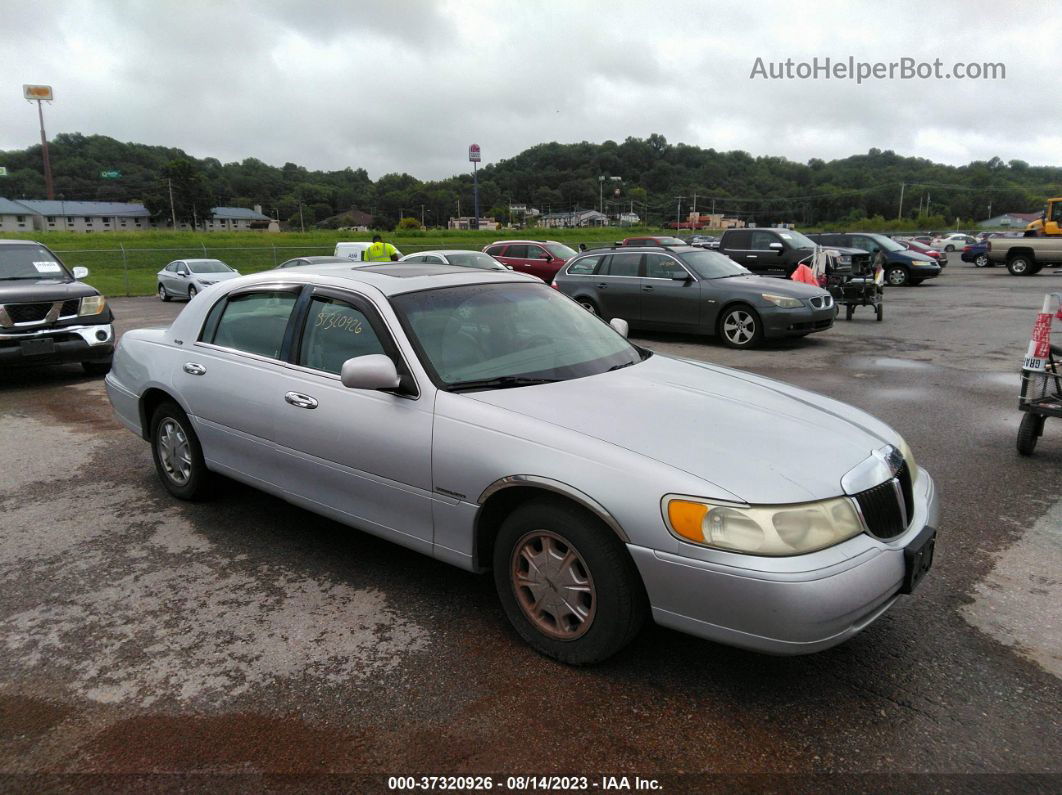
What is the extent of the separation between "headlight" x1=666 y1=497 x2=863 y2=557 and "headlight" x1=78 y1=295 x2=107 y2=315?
9.22 metres

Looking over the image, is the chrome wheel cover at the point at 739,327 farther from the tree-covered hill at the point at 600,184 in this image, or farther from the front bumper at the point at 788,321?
the tree-covered hill at the point at 600,184

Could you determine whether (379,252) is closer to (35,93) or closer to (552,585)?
(552,585)

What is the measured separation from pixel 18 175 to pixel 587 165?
296 ft

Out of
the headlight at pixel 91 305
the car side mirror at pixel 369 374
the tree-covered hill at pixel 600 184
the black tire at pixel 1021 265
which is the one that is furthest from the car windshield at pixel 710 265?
the tree-covered hill at pixel 600 184

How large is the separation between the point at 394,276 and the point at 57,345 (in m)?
7.02

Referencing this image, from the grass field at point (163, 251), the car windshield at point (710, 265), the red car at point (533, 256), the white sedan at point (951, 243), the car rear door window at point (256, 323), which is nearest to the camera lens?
the car rear door window at point (256, 323)

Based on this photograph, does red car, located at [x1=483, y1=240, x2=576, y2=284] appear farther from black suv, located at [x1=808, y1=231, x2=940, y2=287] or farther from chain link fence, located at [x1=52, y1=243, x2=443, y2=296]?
chain link fence, located at [x1=52, y1=243, x2=443, y2=296]

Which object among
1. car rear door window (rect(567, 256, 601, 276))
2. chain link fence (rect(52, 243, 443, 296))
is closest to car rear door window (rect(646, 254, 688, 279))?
car rear door window (rect(567, 256, 601, 276))

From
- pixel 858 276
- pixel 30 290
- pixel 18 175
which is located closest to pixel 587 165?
pixel 18 175

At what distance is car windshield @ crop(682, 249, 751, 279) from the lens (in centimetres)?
1201

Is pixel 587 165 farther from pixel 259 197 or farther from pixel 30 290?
pixel 30 290

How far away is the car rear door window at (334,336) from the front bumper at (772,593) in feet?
5.85

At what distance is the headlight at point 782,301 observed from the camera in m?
11.2

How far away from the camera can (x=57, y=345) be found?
8.82 metres
